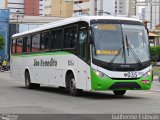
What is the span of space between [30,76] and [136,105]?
10.8m

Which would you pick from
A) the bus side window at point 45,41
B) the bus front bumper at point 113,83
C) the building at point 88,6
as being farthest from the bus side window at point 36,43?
the building at point 88,6

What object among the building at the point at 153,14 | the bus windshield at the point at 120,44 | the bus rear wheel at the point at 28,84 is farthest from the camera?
the building at the point at 153,14

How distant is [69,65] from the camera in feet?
63.9

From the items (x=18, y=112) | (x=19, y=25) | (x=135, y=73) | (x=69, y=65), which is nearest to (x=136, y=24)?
(x=135, y=73)

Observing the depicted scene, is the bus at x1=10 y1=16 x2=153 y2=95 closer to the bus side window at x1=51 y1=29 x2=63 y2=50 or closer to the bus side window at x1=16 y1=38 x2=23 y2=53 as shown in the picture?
the bus side window at x1=51 y1=29 x2=63 y2=50

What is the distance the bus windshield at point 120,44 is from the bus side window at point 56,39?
10.3ft

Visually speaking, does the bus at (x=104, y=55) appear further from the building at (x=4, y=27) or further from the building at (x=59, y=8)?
the building at (x=59, y=8)

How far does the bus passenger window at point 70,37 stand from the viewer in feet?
62.3

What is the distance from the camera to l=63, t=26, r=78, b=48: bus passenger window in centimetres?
1898

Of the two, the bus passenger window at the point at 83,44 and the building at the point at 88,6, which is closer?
the bus passenger window at the point at 83,44

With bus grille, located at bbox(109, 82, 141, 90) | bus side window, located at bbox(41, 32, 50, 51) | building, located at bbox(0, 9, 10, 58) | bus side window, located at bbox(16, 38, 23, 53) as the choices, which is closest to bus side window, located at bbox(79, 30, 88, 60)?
bus grille, located at bbox(109, 82, 141, 90)

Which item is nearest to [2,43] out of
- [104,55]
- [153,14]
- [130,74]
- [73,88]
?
[153,14]

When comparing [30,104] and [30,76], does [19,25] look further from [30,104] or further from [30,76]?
[30,104]

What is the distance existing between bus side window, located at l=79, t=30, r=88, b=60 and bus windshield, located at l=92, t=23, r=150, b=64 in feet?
1.92
